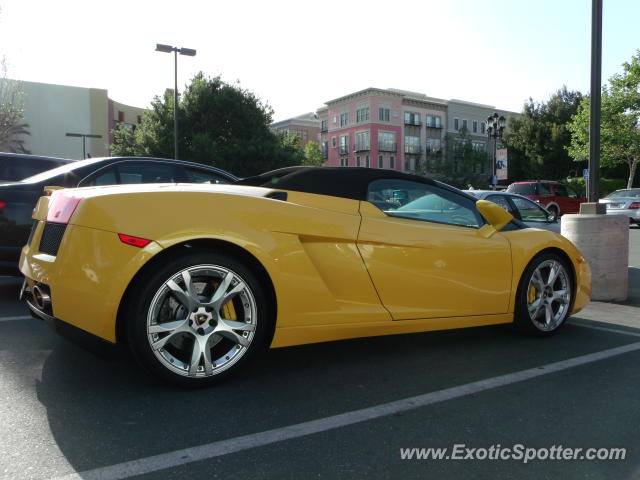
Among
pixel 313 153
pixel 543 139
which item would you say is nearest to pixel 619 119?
pixel 543 139

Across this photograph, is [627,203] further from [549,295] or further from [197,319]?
[197,319]

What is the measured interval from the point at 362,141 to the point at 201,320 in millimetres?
57238

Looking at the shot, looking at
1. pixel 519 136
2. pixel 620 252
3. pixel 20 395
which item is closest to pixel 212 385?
pixel 20 395

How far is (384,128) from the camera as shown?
191 feet

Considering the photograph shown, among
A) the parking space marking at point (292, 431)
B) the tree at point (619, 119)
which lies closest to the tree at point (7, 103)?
the parking space marking at point (292, 431)

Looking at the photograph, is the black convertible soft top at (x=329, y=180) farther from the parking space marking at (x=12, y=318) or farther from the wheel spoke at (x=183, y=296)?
the parking space marking at (x=12, y=318)

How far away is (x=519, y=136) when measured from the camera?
51.5 meters

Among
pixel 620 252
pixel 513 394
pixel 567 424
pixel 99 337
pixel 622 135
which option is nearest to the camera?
pixel 567 424

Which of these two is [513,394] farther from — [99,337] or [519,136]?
[519,136]

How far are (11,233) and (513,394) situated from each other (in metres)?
4.62

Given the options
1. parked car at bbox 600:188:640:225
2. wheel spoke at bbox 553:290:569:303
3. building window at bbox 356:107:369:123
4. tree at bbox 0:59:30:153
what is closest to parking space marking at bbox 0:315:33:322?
wheel spoke at bbox 553:290:569:303

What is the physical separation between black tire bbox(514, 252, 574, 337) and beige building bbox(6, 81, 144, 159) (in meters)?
55.9

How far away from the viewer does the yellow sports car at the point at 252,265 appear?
110 inches

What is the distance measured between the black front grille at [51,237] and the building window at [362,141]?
184 ft
